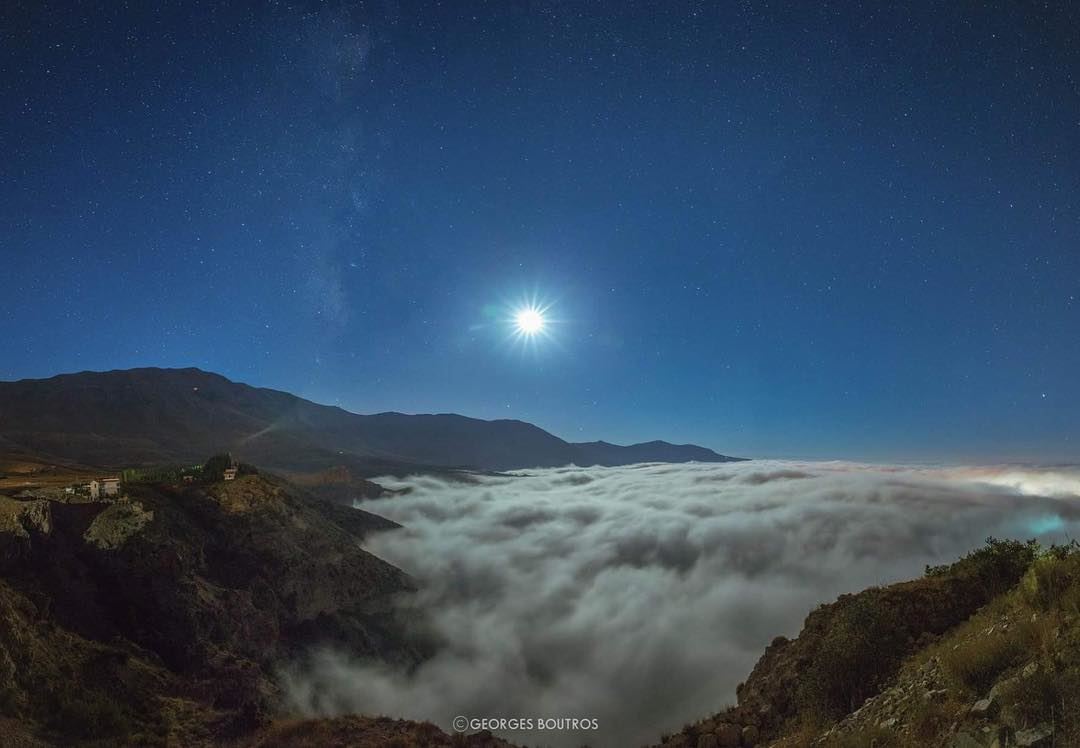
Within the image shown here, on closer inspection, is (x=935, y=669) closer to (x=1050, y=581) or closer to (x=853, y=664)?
(x=853, y=664)

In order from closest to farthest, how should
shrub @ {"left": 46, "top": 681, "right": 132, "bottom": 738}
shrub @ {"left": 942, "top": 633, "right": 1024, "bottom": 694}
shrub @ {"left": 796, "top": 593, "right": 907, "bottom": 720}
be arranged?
shrub @ {"left": 942, "top": 633, "right": 1024, "bottom": 694}
shrub @ {"left": 796, "top": 593, "right": 907, "bottom": 720}
shrub @ {"left": 46, "top": 681, "right": 132, "bottom": 738}

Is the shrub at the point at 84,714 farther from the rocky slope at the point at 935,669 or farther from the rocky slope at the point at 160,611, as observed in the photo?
the rocky slope at the point at 935,669

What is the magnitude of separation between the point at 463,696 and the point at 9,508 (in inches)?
1502

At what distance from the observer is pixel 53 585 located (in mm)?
18422

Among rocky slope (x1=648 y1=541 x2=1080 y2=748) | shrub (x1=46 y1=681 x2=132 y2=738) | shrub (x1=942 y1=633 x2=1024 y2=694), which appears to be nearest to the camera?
rocky slope (x1=648 y1=541 x2=1080 y2=748)

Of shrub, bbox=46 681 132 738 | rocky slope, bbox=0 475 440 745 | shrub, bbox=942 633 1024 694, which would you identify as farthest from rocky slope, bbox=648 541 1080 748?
rocky slope, bbox=0 475 440 745

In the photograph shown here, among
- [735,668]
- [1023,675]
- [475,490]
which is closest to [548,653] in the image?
[735,668]

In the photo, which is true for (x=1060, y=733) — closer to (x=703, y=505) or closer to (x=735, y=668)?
(x=735, y=668)

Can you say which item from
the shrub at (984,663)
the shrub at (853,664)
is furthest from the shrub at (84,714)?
the shrub at (984,663)

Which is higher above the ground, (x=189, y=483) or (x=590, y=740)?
(x=189, y=483)

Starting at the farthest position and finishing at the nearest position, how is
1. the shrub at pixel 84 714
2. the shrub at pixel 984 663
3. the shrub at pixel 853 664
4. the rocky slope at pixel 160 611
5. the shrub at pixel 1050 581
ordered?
the rocky slope at pixel 160 611
the shrub at pixel 84 714
the shrub at pixel 853 664
the shrub at pixel 1050 581
the shrub at pixel 984 663

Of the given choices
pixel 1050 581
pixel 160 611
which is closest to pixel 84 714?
pixel 160 611

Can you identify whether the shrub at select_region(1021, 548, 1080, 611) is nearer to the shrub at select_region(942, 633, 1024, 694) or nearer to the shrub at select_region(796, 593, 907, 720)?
the shrub at select_region(942, 633, 1024, 694)

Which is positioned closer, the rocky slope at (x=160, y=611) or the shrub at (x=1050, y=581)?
the shrub at (x=1050, y=581)
